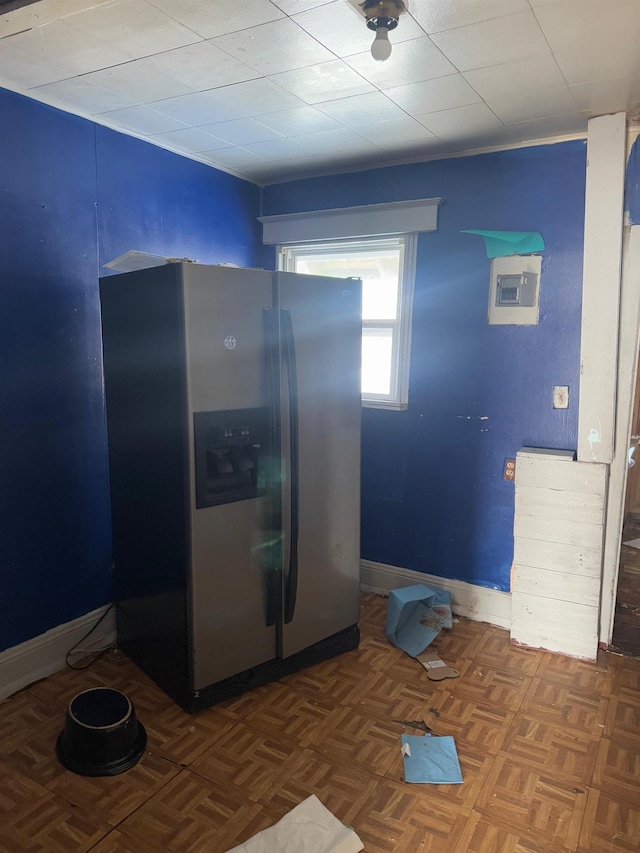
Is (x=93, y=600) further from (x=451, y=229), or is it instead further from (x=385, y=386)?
(x=451, y=229)

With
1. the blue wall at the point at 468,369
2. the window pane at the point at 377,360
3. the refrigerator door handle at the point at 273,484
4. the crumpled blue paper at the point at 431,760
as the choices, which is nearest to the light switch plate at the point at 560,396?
the blue wall at the point at 468,369

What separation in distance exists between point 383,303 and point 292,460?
1.31m

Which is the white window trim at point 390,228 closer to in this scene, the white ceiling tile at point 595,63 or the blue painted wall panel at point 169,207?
the blue painted wall panel at point 169,207

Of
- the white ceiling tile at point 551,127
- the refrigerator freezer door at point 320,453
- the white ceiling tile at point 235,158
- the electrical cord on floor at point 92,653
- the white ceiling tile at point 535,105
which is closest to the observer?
the white ceiling tile at point 535,105

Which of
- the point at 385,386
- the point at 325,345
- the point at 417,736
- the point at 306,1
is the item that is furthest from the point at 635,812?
the point at 306,1

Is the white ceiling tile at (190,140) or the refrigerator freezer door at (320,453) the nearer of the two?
the refrigerator freezer door at (320,453)

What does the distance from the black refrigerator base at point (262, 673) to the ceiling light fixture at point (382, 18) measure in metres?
2.17

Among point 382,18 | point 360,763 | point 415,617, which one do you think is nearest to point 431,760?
point 360,763

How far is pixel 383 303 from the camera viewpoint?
3.26 metres

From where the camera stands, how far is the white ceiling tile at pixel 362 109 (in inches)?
87.7

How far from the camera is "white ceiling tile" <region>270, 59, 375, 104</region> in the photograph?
1.98 metres

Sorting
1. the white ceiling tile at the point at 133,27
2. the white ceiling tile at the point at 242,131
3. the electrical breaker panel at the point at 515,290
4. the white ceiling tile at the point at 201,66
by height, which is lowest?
the electrical breaker panel at the point at 515,290

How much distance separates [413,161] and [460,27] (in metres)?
1.34

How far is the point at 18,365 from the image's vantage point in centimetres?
230
